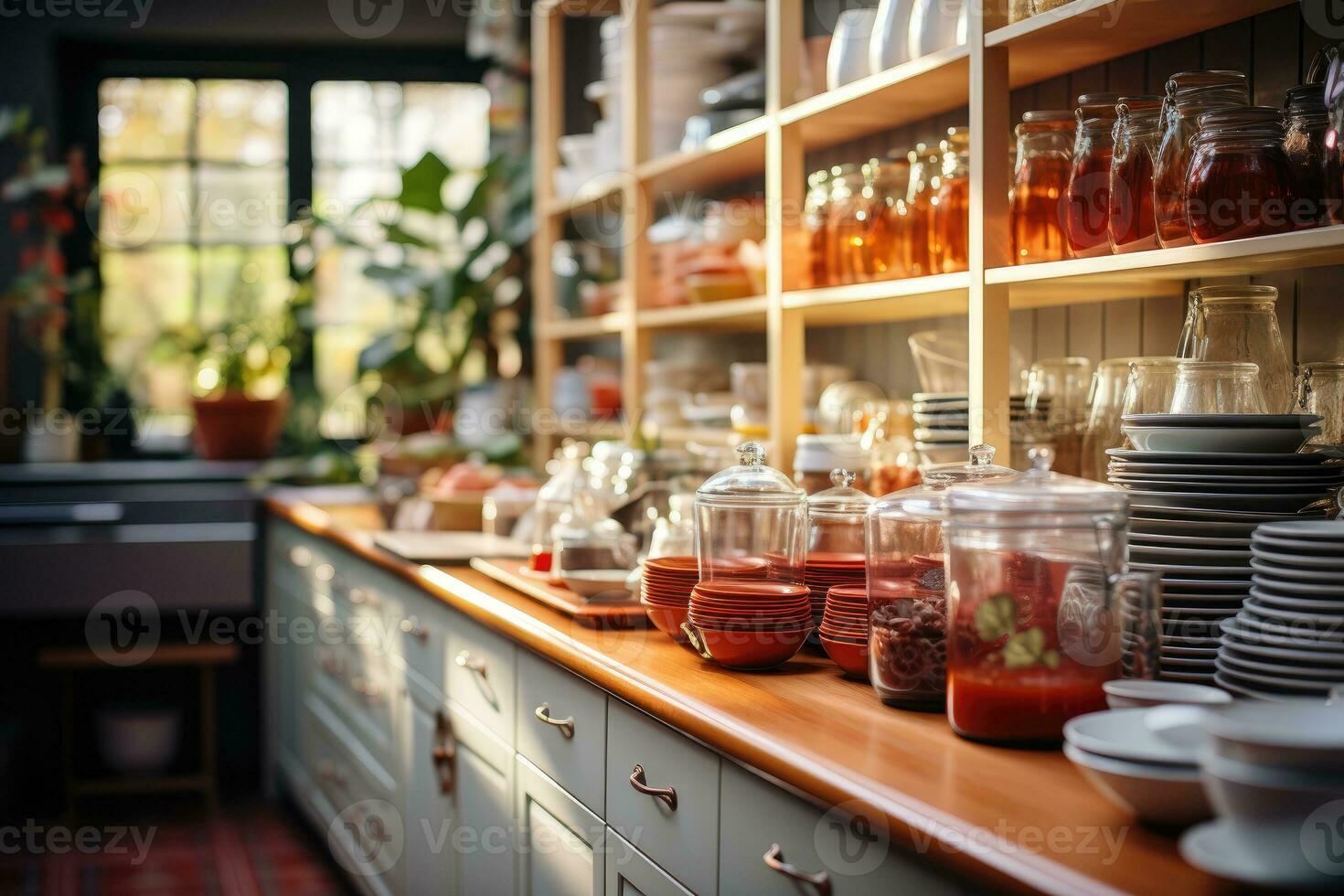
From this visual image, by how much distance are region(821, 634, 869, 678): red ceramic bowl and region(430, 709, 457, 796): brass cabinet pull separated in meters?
1.04

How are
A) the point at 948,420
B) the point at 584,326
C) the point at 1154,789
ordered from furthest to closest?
the point at 584,326
the point at 948,420
the point at 1154,789

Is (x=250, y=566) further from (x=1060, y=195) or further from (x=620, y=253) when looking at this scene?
(x=1060, y=195)

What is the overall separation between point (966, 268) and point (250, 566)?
9.42ft

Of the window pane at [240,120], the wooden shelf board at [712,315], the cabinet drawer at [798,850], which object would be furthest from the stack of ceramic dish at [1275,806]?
the window pane at [240,120]

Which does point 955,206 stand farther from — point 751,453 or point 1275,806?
point 1275,806

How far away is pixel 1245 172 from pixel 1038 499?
0.47 meters

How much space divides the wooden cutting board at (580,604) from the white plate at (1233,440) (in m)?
0.82

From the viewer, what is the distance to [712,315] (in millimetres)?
2768

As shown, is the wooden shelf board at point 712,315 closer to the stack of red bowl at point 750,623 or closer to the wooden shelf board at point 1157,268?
the wooden shelf board at point 1157,268

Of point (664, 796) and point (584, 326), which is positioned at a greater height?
point (584, 326)

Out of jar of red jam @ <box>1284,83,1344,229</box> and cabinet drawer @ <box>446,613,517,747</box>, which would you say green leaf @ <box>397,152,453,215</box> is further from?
jar of red jam @ <box>1284,83,1344,229</box>

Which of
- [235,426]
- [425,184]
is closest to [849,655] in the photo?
[425,184]

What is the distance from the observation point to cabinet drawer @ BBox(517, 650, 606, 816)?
5.84ft

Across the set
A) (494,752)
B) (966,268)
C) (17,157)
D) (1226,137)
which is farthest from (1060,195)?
(17,157)
